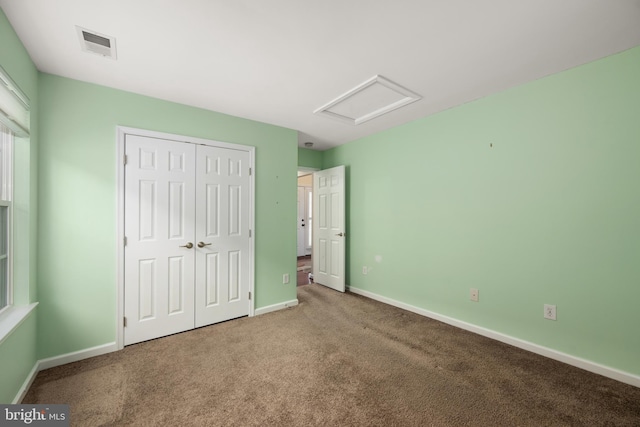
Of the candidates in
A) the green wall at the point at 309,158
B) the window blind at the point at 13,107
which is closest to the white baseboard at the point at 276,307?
the green wall at the point at 309,158

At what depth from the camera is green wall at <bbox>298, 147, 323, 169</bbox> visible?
451 centimetres

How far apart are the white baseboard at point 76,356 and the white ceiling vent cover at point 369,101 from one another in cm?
310

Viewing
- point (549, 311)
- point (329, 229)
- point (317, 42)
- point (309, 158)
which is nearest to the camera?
point (317, 42)

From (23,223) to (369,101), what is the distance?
312cm

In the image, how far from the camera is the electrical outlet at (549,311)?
7.34 ft

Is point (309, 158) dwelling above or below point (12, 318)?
above

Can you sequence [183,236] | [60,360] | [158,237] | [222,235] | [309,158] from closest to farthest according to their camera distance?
[60,360]
[158,237]
[183,236]
[222,235]
[309,158]

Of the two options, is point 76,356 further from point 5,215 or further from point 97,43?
point 97,43

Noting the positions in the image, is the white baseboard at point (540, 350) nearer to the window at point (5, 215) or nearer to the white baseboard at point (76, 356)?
the white baseboard at point (76, 356)

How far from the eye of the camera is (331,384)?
192 centimetres

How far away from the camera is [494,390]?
1.84 meters

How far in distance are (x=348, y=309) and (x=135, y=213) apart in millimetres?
2681

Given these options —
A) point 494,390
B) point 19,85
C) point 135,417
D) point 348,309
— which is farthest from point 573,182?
point 19,85

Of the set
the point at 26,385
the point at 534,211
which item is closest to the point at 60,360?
the point at 26,385
